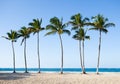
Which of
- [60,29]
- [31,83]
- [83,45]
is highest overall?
[60,29]

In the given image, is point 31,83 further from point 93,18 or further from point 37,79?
point 93,18

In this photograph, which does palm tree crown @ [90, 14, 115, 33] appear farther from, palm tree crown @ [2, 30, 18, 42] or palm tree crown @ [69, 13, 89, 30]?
palm tree crown @ [2, 30, 18, 42]

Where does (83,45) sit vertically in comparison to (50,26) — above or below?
below

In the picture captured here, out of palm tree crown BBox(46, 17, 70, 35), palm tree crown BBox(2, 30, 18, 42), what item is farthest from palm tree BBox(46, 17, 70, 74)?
palm tree crown BBox(2, 30, 18, 42)

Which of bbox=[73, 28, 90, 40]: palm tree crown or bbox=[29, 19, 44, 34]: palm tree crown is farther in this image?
bbox=[29, 19, 44, 34]: palm tree crown

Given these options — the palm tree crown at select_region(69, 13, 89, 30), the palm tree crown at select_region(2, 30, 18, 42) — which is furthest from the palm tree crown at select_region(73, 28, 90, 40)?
the palm tree crown at select_region(2, 30, 18, 42)

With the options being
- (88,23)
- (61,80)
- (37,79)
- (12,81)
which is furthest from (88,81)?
(88,23)

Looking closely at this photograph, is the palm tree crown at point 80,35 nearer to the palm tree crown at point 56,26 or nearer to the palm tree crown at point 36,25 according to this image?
the palm tree crown at point 56,26

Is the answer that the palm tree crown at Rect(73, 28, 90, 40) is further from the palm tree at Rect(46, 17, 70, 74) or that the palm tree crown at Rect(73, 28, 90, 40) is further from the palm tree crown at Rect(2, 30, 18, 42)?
the palm tree crown at Rect(2, 30, 18, 42)

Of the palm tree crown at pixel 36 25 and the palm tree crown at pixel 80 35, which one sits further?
the palm tree crown at pixel 36 25

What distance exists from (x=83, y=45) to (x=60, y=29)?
576 cm

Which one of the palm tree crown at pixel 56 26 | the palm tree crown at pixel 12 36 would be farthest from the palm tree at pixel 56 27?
the palm tree crown at pixel 12 36

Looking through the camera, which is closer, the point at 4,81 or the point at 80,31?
the point at 4,81

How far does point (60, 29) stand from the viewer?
54.5 m
